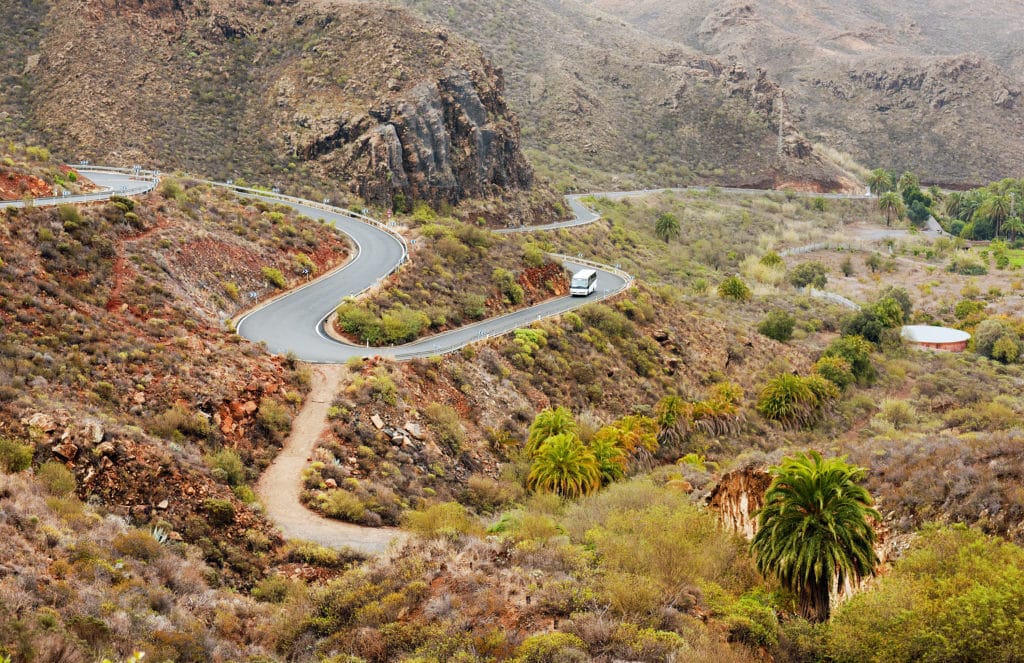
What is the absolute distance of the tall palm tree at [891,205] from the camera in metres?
118

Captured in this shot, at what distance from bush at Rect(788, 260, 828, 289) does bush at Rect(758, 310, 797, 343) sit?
25.7m

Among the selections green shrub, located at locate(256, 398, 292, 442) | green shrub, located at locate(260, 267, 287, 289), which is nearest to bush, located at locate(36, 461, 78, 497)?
green shrub, located at locate(256, 398, 292, 442)

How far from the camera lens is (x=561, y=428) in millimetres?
26891

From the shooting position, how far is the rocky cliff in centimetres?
6022

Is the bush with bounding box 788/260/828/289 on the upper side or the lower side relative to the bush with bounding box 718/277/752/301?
lower

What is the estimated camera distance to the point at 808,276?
258 ft

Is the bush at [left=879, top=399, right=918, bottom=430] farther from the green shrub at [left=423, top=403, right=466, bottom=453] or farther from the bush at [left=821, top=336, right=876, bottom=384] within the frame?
the green shrub at [left=423, top=403, right=466, bottom=453]

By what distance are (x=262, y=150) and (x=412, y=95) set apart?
1440 centimetres

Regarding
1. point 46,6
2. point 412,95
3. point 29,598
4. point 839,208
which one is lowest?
point 839,208

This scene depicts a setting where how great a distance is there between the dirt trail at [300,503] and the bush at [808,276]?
66579 mm

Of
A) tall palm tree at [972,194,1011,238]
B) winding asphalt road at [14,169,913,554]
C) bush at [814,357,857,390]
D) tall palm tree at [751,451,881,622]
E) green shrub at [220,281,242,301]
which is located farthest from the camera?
tall palm tree at [972,194,1011,238]

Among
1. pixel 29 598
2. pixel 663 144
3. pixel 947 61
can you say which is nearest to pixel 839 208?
pixel 663 144

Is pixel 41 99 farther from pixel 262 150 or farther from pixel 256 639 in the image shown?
pixel 256 639

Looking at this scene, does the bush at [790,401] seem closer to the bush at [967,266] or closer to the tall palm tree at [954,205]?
the bush at [967,266]
